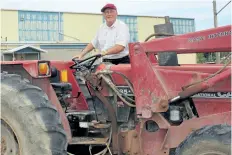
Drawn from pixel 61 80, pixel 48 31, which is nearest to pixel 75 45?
pixel 48 31

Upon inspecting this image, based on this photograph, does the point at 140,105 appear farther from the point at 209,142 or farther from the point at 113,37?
the point at 113,37

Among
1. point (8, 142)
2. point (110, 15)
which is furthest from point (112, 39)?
point (8, 142)

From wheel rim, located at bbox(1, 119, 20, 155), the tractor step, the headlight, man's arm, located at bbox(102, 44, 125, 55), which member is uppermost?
man's arm, located at bbox(102, 44, 125, 55)

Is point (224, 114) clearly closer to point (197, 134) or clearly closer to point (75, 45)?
point (197, 134)

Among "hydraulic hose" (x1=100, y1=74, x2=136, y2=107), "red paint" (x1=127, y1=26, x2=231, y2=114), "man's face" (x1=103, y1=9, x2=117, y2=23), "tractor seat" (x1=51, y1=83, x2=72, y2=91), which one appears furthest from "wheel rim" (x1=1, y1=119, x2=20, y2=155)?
"man's face" (x1=103, y1=9, x2=117, y2=23)

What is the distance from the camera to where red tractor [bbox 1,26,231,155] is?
3201mm

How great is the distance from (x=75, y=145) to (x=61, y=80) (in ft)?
2.37

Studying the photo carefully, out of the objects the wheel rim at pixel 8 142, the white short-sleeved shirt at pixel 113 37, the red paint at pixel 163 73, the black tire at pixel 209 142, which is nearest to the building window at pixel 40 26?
the white short-sleeved shirt at pixel 113 37

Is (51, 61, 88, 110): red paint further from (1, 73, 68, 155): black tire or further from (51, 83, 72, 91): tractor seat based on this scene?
(1, 73, 68, 155): black tire

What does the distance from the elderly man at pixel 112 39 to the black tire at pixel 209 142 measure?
56.7 inches

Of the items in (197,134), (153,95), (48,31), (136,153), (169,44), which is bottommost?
(136,153)

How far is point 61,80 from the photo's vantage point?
415cm

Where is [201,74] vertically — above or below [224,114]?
above

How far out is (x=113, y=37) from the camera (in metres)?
4.61
